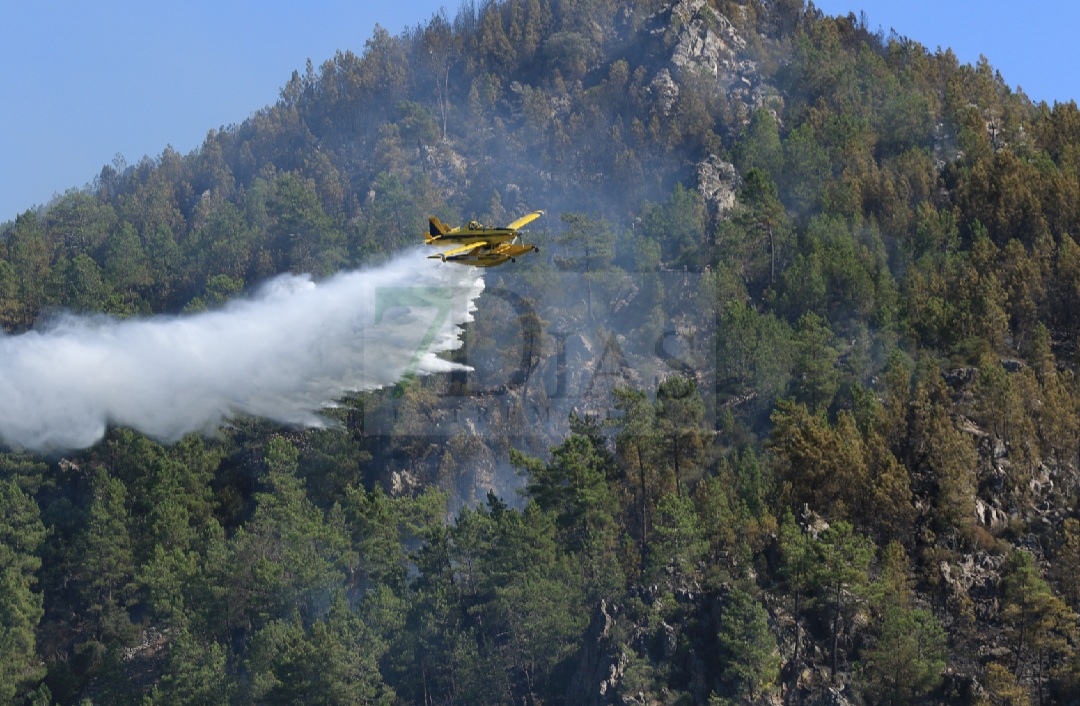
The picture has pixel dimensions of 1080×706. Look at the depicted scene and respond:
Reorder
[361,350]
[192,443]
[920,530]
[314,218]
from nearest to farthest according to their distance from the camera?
[920,530] → [361,350] → [192,443] → [314,218]

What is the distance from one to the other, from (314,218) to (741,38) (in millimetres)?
31904

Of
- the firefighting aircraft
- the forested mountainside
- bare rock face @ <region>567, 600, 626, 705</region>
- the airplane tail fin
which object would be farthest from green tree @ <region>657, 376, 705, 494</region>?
the airplane tail fin

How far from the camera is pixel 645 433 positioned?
60.4 metres

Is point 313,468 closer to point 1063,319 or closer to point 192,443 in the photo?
point 192,443

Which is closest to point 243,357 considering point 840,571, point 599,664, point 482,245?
point 482,245

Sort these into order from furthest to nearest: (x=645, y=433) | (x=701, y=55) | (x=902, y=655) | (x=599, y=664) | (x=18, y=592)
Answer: (x=701, y=55)
(x=18, y=592)
(x=645, y=433)
(x=599, y=664)
(x=902, y=655)

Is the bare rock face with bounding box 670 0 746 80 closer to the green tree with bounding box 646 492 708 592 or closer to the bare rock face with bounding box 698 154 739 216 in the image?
the bare rock face with bounding box 698 154 739 216

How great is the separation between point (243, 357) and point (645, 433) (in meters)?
17.9

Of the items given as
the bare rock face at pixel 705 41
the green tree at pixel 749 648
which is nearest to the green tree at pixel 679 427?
the green tree at pixel 749 648

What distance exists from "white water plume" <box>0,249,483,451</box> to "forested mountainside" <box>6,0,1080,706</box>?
8.53 ft

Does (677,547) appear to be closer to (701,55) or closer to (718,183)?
(718,183)

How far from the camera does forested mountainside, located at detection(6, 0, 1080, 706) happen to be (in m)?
54.0

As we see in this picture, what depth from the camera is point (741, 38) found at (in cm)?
10694

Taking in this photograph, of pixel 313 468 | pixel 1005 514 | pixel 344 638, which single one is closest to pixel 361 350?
pixel 313 468
